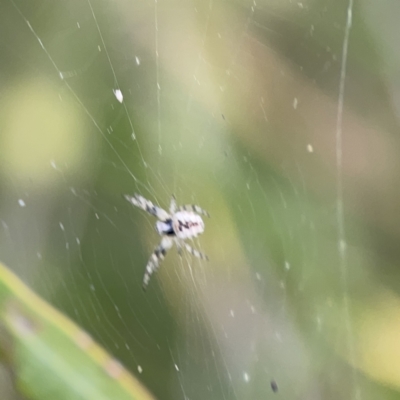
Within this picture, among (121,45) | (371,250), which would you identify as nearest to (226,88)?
(121,45)

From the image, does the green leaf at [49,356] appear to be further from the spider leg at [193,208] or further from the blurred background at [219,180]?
the spider leg at [193,208]

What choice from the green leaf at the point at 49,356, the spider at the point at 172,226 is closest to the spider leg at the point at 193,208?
the spider at the point at 172,226

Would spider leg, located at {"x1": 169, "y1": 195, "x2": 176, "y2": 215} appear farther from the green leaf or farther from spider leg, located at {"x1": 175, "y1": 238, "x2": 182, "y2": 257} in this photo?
the green leaf

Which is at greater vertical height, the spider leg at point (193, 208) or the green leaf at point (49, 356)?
the spider leg at point (193, 208)

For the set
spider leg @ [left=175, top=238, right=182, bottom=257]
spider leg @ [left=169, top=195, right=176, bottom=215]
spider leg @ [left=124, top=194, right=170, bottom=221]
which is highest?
spider leg @ [left=169, top=195, right=176, bottom=215]

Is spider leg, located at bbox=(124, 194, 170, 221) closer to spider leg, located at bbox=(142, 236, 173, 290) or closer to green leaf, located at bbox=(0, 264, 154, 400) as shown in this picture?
spider leg, located at bbox=(142, 236, 173, 290)

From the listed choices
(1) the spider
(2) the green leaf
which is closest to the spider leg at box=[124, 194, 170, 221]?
(1) the spider

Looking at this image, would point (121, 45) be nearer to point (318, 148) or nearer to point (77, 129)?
point (77, 129)

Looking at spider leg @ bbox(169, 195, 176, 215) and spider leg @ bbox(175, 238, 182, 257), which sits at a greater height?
spider leg @ bbox(169, 195, 176, 215)

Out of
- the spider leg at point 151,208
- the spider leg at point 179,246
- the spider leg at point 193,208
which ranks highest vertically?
the spider leg at point 193,208
